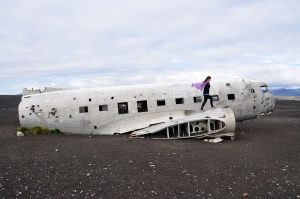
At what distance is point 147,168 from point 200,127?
7.39 m

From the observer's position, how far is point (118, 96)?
2112cm

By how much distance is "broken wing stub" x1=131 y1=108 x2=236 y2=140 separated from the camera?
18500 millimetres

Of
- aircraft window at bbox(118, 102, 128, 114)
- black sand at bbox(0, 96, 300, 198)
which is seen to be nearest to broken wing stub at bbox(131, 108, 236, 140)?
black sand at bbox(0, 96, 300, 198)

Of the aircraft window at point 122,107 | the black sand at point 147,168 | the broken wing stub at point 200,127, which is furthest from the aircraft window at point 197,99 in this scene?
the aircraft window at point 122,107

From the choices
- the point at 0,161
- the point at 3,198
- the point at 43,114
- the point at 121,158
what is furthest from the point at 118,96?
the point at 3,198

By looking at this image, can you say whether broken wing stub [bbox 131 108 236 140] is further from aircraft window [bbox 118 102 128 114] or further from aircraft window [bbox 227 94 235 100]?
aircraft window [bbox 227 94 235 100]

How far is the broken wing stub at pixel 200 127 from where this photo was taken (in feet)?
60.7

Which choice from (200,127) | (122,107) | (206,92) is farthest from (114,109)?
(206,92)

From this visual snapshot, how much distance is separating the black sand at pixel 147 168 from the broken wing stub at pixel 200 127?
2.75 ft

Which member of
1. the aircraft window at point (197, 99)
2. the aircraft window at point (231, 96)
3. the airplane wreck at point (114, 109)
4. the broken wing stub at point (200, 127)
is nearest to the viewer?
the broken wing stub at point (200, 127)

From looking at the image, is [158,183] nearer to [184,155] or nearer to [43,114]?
[184,155]

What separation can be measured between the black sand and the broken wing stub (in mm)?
838

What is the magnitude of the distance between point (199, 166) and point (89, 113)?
10496mm

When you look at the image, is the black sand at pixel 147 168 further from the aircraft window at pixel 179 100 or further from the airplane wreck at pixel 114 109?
the aircraft window at pixel 179 100
